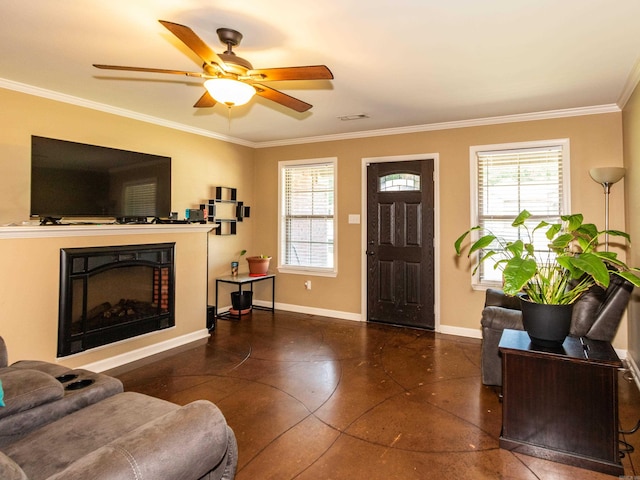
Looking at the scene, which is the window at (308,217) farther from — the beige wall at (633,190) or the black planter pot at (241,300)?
the beige wall at (633,190)

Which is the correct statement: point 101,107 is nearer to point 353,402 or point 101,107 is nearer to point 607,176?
point 353,402

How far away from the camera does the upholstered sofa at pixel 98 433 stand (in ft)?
3.55

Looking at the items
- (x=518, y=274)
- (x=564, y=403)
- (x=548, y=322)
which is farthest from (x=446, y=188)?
(x=564, y=403)

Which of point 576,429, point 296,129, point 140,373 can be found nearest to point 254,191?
point 296,129

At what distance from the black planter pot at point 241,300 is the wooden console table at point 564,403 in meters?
3.74

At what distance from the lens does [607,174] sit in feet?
11.9

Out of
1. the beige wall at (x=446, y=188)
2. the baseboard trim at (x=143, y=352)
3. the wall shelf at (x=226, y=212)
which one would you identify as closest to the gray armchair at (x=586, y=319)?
the beige wall at (x=446, y=188)

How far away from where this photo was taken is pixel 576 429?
2.09m

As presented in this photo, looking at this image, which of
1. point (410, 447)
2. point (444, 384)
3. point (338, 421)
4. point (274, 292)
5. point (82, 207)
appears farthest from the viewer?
point (274, 292)

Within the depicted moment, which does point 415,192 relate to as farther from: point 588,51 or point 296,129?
point 588,51

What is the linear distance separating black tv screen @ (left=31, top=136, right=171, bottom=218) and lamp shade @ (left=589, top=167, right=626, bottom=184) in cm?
451

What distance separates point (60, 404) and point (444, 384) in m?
2.65

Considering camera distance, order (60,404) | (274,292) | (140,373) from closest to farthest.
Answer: (60,404), (140,373), (274,292)

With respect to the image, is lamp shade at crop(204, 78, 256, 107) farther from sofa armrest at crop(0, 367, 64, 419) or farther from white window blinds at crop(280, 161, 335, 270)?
white window blinds at crop(280, 161, 335, 270)
